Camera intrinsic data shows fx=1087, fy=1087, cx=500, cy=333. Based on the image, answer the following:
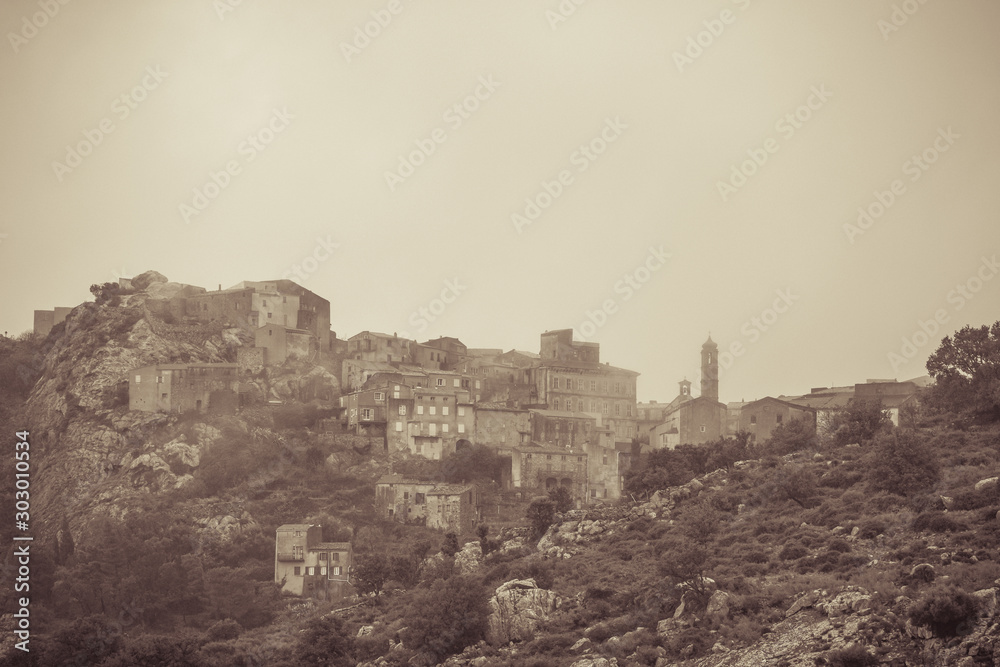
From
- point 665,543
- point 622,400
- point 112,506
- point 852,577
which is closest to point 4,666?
point 112,506

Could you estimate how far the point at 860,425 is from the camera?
56.5 meters

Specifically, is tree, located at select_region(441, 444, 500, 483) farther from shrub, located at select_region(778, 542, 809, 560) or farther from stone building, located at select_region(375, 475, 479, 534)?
shrub, located at select_region(778, 542, 809, 560)

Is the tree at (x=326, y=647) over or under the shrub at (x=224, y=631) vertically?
over

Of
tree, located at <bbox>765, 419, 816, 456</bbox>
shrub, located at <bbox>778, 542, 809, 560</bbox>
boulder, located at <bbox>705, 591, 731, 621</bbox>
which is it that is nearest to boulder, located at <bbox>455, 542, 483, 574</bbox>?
shrub, located at <bbox>778, 542, 809, 560</bbox>

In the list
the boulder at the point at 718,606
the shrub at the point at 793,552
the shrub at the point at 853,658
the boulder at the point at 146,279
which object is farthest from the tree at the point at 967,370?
the boulder at the point at 146,279

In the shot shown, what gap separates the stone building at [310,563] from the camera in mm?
55688

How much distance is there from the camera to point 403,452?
68.1 meters

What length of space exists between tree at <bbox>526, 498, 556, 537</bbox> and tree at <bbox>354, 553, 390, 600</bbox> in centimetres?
769

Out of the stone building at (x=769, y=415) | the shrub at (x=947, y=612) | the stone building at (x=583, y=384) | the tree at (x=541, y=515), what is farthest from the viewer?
the stone building at (x=583, y=384)

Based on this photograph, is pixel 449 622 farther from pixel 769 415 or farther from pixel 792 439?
pixel 769 415

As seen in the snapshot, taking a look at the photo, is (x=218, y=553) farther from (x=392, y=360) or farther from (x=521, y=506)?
(x=392, y=360)

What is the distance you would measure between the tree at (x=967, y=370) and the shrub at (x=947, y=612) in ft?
92.5

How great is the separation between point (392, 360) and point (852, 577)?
48816 millimetres

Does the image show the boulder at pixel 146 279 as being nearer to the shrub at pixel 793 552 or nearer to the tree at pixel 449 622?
the tree at pixel 449 622
